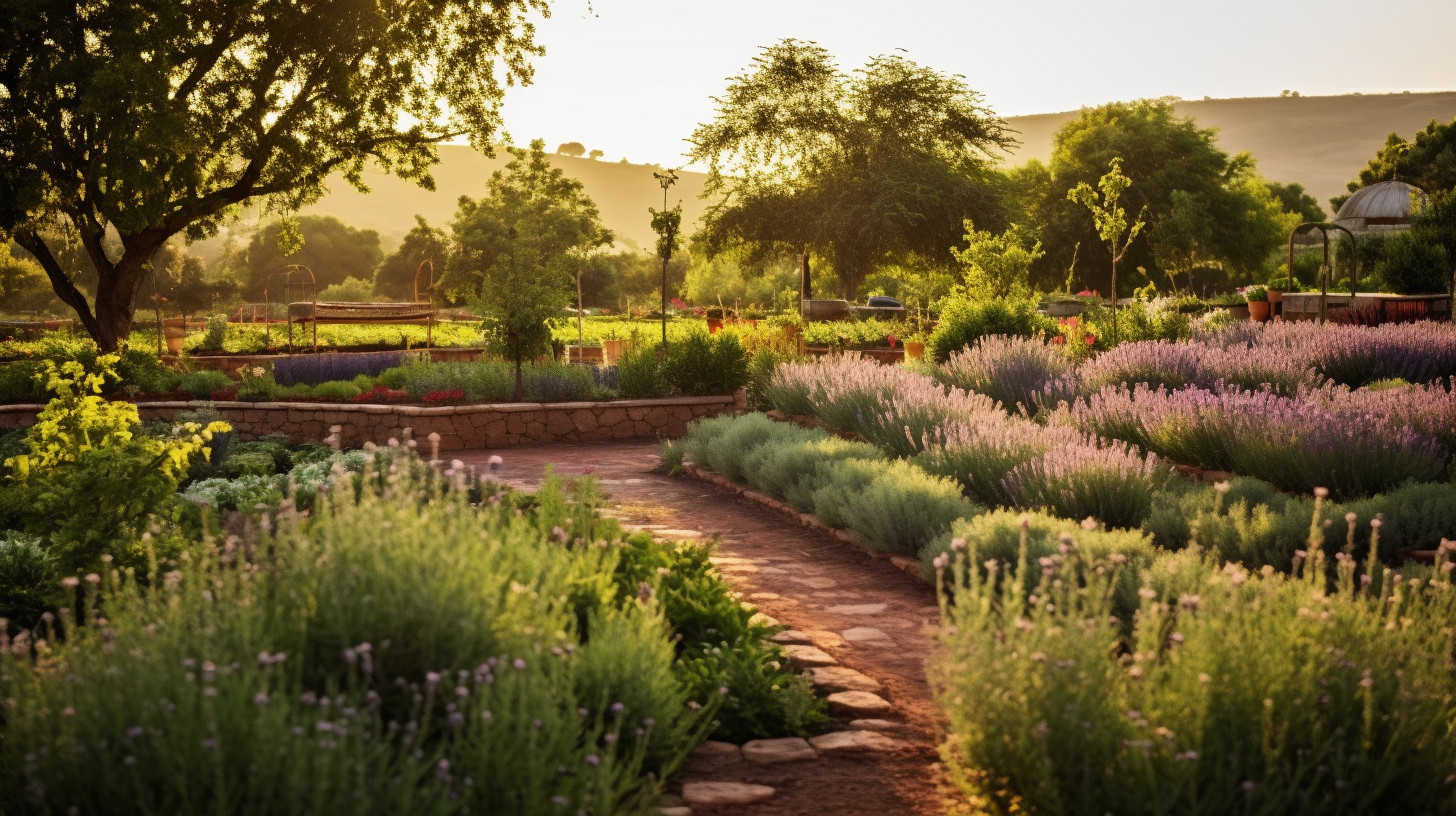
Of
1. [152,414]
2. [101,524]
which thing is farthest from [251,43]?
[101,524]

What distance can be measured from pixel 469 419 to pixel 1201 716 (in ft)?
35.0

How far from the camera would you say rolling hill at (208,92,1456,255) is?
439 ft

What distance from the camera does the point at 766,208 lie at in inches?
1499

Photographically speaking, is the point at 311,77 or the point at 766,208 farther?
the point at 766,208

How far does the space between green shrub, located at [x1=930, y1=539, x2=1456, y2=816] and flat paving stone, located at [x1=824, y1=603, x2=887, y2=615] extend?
97.8 inches

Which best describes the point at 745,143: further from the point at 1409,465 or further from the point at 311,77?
the point at 1409,465

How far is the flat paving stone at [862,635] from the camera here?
5293mm

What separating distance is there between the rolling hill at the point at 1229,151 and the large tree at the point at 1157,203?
72.6 meters

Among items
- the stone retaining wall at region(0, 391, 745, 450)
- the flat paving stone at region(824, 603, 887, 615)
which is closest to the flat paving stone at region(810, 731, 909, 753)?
the flat paving stone at region(824, 603, 887, 615)

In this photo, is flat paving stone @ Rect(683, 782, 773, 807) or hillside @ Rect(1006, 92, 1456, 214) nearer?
flat paving stone @ Rect(683, 782, 773, 807)

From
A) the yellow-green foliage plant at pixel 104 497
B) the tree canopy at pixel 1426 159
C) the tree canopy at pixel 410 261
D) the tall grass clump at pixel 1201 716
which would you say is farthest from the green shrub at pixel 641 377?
the tree canopy at pixel 410 261

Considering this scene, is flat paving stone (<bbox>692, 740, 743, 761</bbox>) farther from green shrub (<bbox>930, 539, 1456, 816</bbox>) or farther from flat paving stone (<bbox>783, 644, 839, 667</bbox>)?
green shrub (<bbox>930, 539, 1456, 816</bbox>)

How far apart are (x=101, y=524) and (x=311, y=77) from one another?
53.8 ft

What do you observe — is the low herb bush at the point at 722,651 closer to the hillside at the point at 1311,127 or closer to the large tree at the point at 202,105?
the large tree at the point at 202,105
